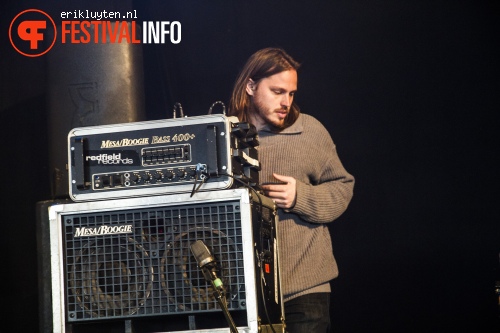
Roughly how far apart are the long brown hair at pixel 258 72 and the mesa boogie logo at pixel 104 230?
0.95m

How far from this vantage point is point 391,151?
152 inches

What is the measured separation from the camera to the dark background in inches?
149

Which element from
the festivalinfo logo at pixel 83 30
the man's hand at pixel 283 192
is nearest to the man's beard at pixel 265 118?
the man's hand at pixel 283 192

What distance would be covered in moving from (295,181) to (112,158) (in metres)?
0.69

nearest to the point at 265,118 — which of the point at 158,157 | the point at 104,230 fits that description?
the point at 158,157

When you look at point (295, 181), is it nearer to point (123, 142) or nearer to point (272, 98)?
point (272, 98)

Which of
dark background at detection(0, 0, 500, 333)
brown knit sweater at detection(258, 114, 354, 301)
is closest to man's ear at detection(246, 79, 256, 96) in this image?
brown knit sweater at detection(258, 114, 354, 301)

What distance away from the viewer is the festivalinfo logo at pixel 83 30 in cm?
341

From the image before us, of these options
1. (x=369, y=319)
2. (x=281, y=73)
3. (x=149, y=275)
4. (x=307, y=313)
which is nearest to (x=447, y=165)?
(x=369, y=319)

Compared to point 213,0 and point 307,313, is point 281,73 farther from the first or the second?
point 213,0

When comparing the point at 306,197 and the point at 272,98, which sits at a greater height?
the point at 272,98

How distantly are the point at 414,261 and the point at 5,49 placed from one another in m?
2.26

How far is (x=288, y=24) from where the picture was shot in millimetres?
3998

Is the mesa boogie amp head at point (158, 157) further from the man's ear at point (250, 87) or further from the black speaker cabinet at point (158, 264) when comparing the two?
the man's ear at point (250, 87)
